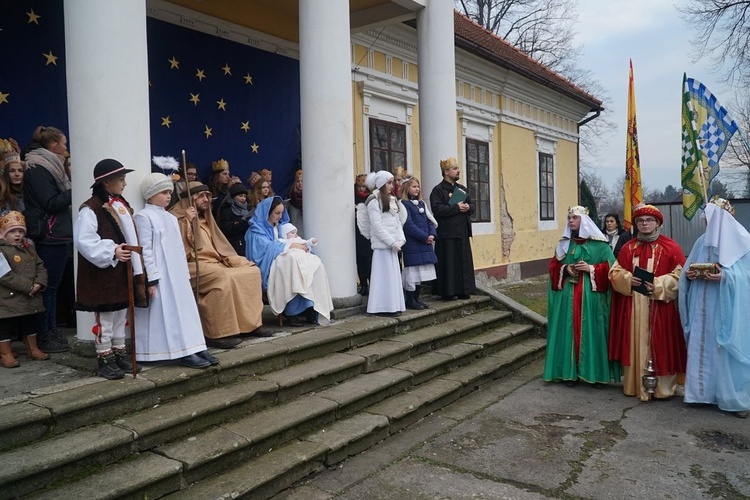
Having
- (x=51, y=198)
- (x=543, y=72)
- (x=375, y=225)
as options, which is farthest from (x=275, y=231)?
(x=543, y=72)

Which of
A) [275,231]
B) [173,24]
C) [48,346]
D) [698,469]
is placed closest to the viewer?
[698,469]

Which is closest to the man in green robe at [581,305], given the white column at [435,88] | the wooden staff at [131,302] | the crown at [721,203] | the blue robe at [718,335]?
the blue robe at [718,335]

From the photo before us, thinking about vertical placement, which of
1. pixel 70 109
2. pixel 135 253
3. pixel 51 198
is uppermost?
pixel 70 109

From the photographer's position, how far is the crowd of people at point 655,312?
5.11 meters

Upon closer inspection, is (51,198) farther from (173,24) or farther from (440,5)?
(440,5)

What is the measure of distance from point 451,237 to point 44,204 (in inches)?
187

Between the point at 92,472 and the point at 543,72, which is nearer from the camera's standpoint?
the point at 92,472

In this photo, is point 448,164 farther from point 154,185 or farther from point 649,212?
point 154,185

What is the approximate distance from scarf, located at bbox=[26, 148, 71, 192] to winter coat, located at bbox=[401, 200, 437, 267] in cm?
366

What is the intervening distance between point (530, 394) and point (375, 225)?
245cm

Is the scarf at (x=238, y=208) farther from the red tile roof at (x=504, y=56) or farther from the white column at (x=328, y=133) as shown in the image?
the red tile roof at (x=504, y=56)

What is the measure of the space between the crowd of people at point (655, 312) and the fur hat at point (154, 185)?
12.9 feet

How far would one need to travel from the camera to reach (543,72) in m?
15.2

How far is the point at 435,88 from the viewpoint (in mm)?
8336
